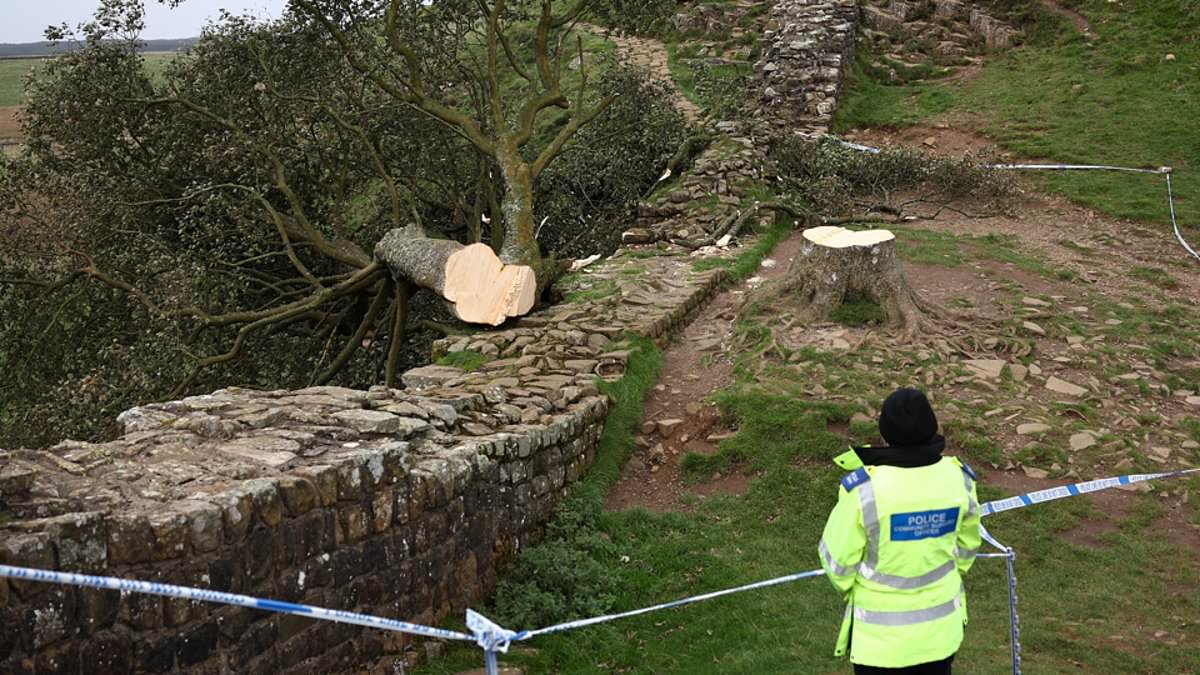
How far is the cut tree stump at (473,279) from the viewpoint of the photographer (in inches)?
415

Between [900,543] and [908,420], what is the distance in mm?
492

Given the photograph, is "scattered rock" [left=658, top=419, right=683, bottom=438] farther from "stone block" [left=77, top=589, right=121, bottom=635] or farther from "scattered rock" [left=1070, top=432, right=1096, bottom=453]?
"stone block" [left=77, top=589, right=121, bottom=635]

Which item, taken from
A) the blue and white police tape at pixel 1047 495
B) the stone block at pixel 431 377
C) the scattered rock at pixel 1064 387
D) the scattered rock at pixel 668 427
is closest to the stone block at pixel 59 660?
the blue and white police tape at pixel 1047 495

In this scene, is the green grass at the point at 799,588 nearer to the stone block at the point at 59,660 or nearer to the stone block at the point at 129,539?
the stone block at the point at 129,539

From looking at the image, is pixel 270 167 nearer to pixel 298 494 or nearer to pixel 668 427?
pixel 668 427

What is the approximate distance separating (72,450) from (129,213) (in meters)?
9.23

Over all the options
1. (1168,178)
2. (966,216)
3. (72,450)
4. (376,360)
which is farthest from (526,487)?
(1168,178)

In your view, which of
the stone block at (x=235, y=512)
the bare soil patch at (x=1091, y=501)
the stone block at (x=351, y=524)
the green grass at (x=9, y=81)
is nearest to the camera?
the stone block at (x=235, y=512)

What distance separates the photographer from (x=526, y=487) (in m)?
7.42

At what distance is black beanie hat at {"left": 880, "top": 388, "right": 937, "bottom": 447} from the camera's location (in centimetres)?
438

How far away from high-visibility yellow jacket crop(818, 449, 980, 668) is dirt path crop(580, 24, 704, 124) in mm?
15146

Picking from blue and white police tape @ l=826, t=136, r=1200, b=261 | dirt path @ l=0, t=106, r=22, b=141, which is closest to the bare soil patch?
blue and white police tape @ l=826, t=136, r=1200, b=261

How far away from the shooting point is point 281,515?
5238 millimetres

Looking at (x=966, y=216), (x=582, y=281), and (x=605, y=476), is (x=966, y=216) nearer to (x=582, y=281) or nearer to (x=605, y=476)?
(x=582, y=281)
